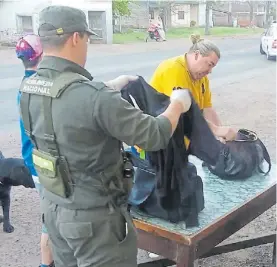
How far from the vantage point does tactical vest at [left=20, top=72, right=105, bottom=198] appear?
1771 millimetres

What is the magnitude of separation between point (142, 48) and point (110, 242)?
1613cm

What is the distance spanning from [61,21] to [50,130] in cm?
40

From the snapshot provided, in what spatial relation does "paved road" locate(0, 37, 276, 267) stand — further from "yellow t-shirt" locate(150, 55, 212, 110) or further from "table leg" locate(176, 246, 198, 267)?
"yellow t-shirt" locate(150, 55, 212, 110)

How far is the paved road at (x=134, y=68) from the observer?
313 inches

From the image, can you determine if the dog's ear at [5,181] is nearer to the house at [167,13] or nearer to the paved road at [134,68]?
the paved road at [134,68]

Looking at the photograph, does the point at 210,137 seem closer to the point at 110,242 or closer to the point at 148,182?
the point at 148,182

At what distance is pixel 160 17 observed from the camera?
2669 centimetres

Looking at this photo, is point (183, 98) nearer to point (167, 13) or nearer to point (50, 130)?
point (50, 130)

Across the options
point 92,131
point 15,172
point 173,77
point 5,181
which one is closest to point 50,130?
point 92,131

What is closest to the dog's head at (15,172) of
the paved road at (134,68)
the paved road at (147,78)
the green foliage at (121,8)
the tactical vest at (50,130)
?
the paved road at (147,78)

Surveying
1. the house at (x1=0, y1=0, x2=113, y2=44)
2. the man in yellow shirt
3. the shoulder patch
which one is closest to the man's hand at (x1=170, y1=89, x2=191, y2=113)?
the shoulder patch

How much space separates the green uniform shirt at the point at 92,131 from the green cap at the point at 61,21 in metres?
0.10

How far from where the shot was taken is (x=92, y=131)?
1.77 meters

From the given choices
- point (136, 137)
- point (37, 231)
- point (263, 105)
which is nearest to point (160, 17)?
point (263, 105)
